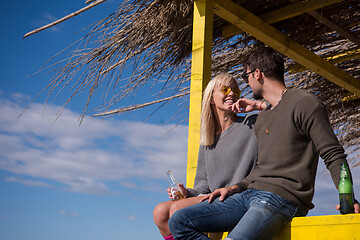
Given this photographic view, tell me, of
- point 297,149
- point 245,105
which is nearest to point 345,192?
point 297,149

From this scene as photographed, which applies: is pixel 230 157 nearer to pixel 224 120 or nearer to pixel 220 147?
pixel 220 147

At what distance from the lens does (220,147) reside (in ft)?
10.3

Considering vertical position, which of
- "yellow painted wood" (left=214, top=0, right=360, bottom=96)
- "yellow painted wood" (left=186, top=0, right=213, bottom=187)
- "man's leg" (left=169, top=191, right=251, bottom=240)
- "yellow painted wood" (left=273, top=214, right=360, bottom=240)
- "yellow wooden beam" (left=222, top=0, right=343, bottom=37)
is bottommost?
"yellow painted wood" (left=273, top=214, right=360, bottom=240)

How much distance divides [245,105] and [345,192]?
1034 millimetres

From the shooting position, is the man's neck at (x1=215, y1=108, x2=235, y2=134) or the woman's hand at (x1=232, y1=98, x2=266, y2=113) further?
the man's neck at (x1=215, y1=108, x2=235, y2=134)

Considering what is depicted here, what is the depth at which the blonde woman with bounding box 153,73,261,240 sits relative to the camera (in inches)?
117

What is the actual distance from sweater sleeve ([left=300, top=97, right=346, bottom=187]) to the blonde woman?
0.61m

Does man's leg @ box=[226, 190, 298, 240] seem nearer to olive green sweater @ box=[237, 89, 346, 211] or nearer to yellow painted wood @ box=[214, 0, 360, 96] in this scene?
olive green sweater @ box=[237, 89, 346, 211]

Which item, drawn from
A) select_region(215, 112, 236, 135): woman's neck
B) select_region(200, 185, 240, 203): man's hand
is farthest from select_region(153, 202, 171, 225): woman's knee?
select_region(215, 112, 236, 135): woman's neck

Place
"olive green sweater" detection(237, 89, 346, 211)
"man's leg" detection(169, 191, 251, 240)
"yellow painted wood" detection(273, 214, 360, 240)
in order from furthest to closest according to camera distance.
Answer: "man's leg" detection(169, 191, 251, 240), "olive green sweater" detection(237, 89, 346, 211), "yellow painted wood" detection(273, 214, 360, 240)

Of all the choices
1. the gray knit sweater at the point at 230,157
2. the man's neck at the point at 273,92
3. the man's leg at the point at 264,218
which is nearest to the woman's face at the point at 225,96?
the gray knit sweater at the point at 230,157

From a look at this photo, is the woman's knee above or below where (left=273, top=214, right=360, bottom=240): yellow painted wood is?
above

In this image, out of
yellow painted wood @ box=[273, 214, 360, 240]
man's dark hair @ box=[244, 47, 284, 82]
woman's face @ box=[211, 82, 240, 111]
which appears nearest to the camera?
yellow painted wood @ box=[273, 214, 360, 240]

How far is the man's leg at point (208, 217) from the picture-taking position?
103 inches
